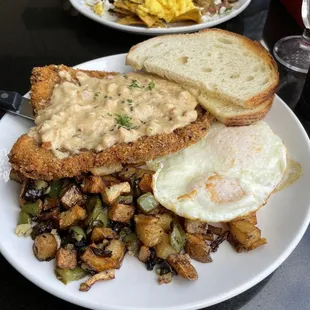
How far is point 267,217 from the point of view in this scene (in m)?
1.89

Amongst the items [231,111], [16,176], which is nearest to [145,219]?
[16,176]

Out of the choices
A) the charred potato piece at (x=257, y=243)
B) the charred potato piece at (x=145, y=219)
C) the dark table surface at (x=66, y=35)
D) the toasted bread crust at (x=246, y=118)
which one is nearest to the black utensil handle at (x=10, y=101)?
the dark table surface at (x=66, y=35)

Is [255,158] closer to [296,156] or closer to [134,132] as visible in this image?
[296,156]

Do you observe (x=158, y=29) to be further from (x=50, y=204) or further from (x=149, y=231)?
(x=149, y=231)

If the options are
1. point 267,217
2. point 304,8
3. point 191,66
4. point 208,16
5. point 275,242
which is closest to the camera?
point 275,242

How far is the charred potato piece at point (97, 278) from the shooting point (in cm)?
159

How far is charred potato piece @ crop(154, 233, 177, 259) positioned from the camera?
1713 millimetres

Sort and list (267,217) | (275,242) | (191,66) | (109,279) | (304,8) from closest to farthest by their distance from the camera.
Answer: (109,279) < (275,242) < (267,217) < (191,66) < (304,8)

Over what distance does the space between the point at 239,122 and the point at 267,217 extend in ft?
1.59

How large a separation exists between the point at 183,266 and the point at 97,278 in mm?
307

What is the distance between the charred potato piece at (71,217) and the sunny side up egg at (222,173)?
0.31 metres

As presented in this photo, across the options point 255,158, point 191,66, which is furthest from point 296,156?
point 191,66

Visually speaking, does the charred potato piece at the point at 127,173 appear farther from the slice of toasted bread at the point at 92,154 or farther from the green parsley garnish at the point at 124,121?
the green parsley garnish at the point at 124,121

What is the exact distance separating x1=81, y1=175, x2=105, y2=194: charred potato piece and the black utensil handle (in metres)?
0.59
